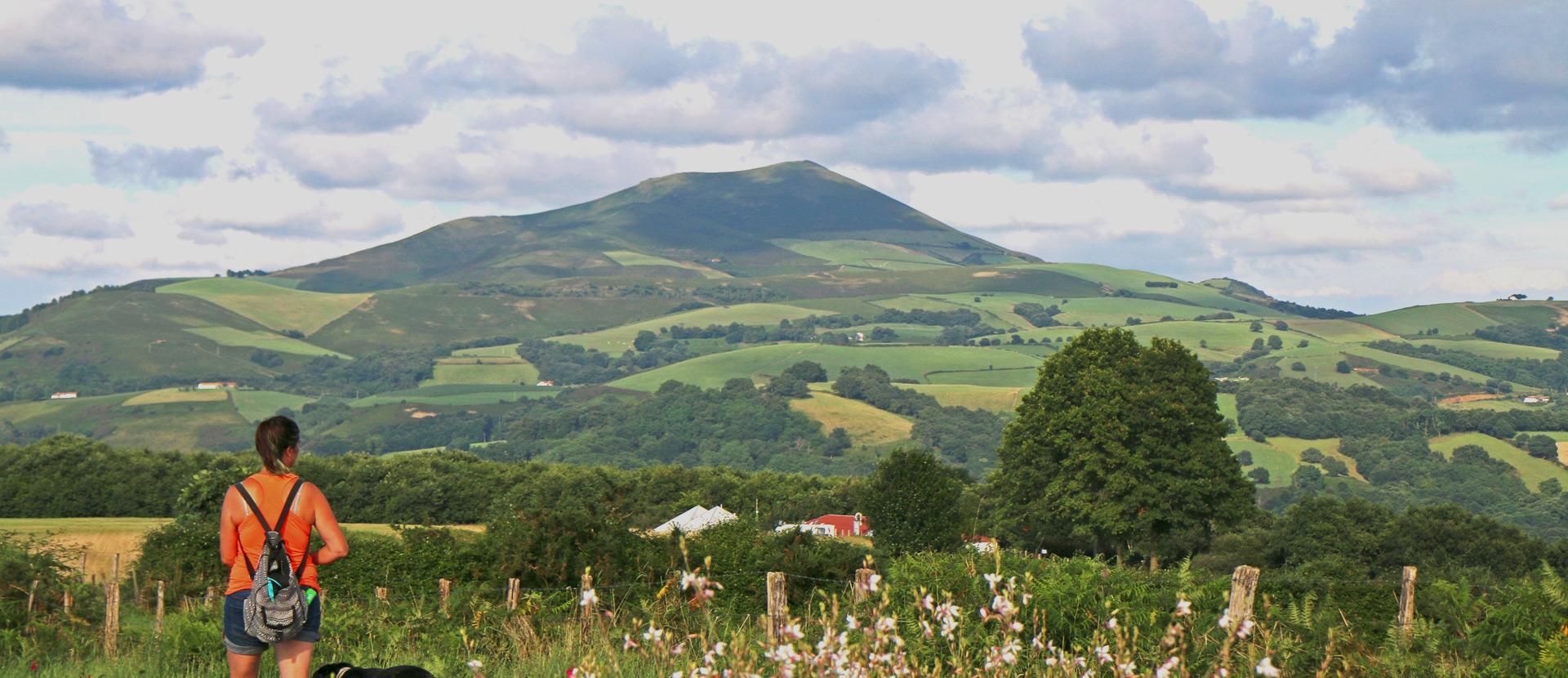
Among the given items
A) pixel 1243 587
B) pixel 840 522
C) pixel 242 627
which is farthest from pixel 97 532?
pixel 1243 587

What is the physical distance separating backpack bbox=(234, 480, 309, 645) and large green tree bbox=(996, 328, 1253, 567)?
49953 mm

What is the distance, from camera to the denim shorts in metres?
8.03

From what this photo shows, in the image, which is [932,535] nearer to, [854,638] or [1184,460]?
[1184,460]

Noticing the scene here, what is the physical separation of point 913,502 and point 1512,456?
4473 inches

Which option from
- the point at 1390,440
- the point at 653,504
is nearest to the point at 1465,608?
the point at 653,504

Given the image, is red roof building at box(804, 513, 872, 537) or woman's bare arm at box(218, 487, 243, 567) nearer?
woman's bare arm at box(218, 487, 243, 567)

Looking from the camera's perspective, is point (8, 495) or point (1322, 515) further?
point (8, 495)

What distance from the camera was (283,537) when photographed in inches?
315

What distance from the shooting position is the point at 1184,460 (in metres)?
57.4

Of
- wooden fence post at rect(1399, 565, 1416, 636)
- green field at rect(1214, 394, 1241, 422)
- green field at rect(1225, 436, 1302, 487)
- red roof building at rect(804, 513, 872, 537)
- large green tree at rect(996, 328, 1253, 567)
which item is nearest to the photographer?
wooden fence post at rect(1399, 565, 1416, 636)

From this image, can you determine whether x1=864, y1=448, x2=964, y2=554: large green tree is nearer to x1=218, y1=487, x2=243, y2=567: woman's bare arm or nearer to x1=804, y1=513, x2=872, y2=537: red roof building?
x1=804, y1=513, x2=872, y2=537: red roof building

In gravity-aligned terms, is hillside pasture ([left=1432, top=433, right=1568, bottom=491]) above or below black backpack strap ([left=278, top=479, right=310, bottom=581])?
below

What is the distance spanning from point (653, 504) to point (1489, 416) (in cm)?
12582

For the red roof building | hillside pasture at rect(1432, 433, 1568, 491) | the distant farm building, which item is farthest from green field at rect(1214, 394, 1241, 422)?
the distant farm building
